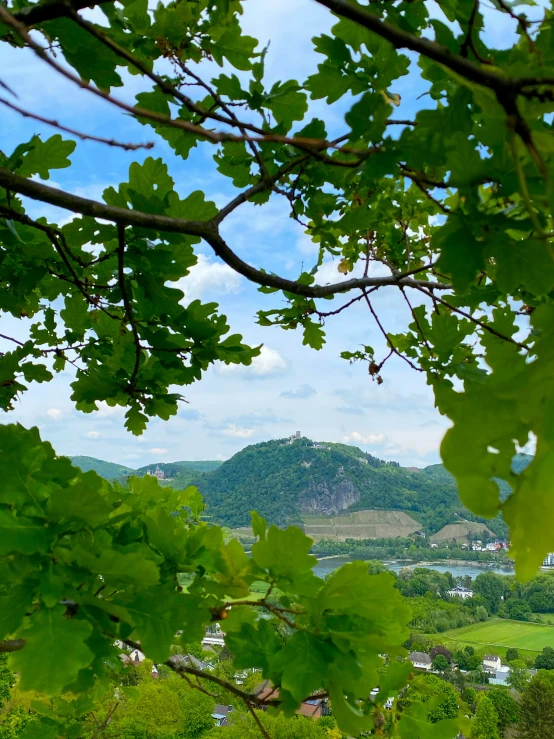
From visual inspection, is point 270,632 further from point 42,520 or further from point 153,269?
point 153,269

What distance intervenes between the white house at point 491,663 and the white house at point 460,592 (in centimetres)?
1150

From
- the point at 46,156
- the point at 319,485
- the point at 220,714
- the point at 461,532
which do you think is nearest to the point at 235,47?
the point at 46,156

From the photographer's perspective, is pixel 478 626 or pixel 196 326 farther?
pixel 478 626

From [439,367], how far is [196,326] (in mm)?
868

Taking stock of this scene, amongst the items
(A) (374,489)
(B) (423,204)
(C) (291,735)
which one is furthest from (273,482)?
(B) (423,204)

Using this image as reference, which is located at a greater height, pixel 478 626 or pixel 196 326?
pixel 196 326

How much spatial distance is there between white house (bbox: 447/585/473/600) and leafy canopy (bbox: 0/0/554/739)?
58333 mm

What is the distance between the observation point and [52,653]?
0.80 metres

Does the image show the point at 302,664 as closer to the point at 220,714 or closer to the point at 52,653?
the point at 52,653

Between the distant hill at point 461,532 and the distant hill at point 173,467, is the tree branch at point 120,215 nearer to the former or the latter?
the distant hill at point 173,467

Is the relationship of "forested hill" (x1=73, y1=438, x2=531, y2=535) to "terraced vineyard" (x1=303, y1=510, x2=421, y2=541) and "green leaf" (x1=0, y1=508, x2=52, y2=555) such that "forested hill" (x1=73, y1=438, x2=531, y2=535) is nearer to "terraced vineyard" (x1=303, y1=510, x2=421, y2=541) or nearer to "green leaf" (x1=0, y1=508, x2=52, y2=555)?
"terraced vineyard" (x1=303, y1=510, x2=421, y2=541)

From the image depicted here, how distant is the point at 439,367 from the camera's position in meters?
1.83

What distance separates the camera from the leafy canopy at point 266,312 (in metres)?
0.51

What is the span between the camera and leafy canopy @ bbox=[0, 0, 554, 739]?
51cm
